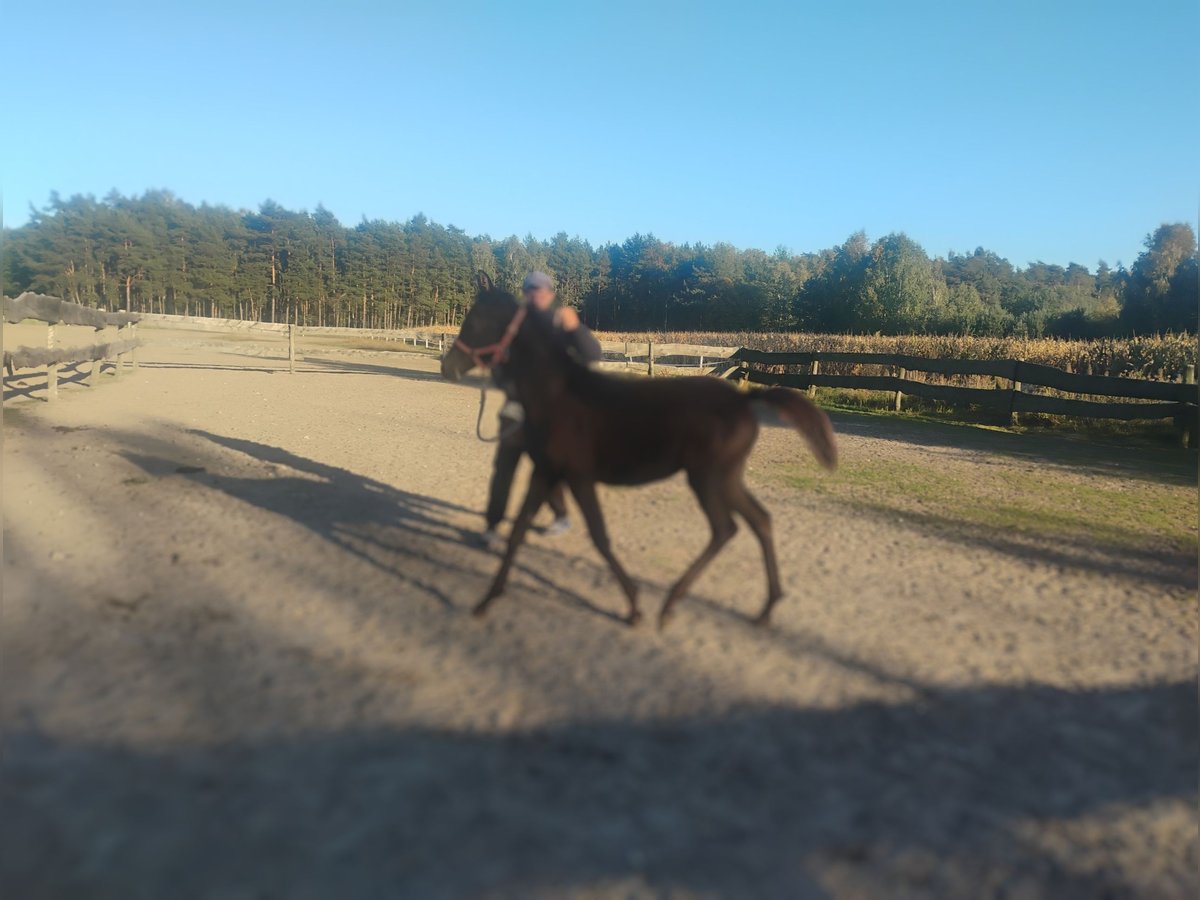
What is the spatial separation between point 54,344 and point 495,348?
1354 centimetres

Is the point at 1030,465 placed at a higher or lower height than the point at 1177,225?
lower

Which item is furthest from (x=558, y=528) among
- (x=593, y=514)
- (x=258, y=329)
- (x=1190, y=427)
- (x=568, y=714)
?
(x=258, y=329)

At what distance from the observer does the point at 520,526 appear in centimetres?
420

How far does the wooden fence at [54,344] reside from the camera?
11328 mm

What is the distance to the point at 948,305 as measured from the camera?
187ft

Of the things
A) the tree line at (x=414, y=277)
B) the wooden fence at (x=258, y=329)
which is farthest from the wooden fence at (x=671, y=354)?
the tree line at (x=414, y=277)

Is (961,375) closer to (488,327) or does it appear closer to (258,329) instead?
(488,327)

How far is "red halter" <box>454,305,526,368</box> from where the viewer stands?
14.0 ft

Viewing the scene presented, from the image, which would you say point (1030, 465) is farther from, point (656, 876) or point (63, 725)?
point (63, 725)

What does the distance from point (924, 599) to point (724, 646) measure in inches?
70.7

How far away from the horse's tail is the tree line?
46.4 metres

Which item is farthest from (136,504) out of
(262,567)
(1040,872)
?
(1040,872)

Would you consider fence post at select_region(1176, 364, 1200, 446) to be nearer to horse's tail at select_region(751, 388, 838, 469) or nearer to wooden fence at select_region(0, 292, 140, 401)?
horse's tail at select_region(751, 388, 838, 469)

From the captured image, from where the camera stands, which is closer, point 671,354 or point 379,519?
point 379,519
